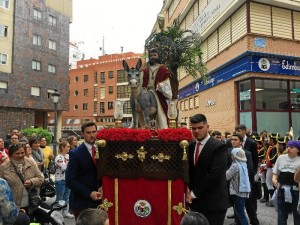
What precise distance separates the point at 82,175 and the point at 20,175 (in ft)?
4.05

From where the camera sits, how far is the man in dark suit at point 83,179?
418 cm

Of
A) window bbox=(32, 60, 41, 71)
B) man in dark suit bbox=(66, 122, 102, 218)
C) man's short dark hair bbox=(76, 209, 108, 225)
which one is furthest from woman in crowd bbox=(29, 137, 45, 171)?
window bbox=(32, 60, 41, 71)

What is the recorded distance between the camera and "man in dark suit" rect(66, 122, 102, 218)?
4.18m

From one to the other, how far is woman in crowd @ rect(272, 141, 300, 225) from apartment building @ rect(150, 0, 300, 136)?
37.1 ft

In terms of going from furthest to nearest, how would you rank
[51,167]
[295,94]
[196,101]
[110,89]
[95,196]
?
[110,89], [196,101], [295,94], [51,167], [95,196]

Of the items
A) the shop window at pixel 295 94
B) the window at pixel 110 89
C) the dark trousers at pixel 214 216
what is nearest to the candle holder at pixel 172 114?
the dark trousers at pixel 214 216

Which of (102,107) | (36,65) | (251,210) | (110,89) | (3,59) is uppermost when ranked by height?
(110,89)

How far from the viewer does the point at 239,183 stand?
6016 millimetres

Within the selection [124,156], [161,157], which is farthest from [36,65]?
[161,157]

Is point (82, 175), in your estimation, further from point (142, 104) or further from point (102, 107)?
point (102, 107)

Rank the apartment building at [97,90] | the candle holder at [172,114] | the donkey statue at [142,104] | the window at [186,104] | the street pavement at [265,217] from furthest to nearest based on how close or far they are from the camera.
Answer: the apartment building at [97,90] < the window at [186,104] < the street pavement at [265,217] < the donkey statue at [142,104] < the candle holder at [172,114]

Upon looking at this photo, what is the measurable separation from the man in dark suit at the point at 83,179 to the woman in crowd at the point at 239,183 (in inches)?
113

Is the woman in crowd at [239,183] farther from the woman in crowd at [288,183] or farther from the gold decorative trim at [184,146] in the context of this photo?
the gold decorative trim at [184,146]

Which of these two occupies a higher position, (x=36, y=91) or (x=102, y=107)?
(x=102, y=107)
